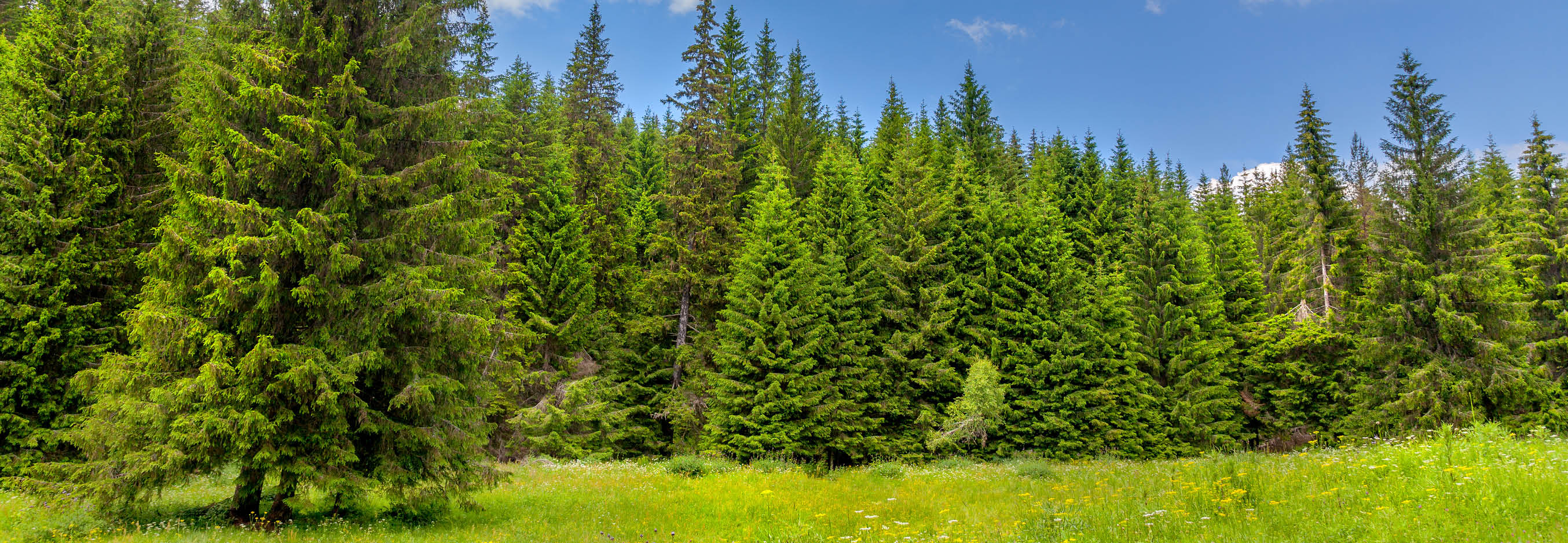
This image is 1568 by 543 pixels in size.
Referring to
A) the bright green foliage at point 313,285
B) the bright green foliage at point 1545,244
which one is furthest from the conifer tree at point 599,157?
the bright green foliage at point 1545,244

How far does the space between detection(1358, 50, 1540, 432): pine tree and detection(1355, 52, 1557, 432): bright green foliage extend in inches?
1.3

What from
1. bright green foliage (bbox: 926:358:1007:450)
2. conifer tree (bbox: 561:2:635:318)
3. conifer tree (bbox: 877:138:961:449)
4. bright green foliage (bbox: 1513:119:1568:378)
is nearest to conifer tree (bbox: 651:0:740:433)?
conifer tree (bbox: 561:2:635:318)

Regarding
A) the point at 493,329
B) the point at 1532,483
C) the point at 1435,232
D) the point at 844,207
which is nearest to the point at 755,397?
the point at 844,207

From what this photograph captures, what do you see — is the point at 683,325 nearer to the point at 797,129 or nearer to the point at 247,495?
Answer: the point at 797,129

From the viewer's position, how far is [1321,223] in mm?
29266

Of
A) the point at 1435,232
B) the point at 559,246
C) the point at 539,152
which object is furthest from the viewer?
the point at 539,152

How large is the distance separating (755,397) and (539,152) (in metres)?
16.3

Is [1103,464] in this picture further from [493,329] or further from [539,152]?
[539,152]

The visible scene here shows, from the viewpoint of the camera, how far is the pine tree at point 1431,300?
23500mm

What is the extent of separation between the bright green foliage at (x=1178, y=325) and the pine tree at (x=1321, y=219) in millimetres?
3894

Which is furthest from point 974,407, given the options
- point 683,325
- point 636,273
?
point 636,273

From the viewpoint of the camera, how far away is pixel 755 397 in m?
23.5

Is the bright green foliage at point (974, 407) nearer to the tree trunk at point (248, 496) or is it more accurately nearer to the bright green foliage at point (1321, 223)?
the bright green foliage at point (1321, 223)

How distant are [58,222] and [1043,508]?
20427 millimetres
